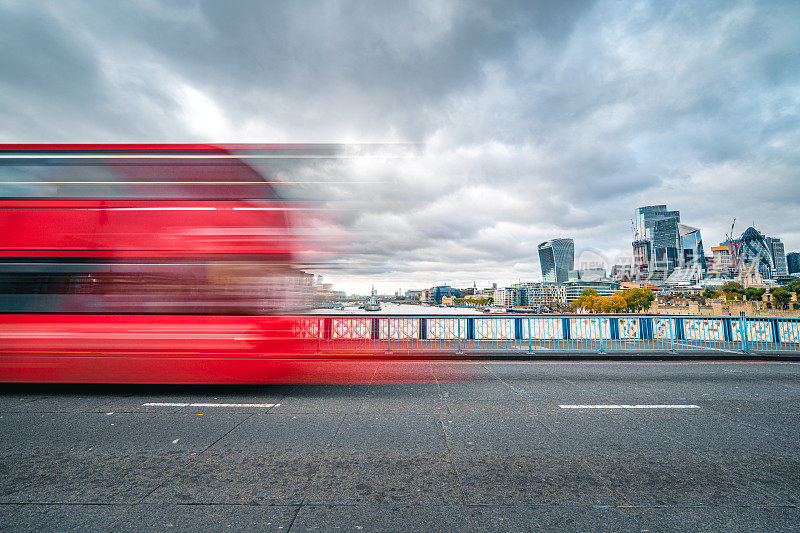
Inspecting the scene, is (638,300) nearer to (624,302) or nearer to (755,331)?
(624,302)

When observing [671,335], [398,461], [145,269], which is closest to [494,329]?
[671,335]

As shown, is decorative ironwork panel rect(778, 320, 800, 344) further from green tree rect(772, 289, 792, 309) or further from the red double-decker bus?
green tree rect(772, 289, 792, 309)

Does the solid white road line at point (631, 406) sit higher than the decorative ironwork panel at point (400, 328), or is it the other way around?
the decorative ironwork panel at point (400, 328)

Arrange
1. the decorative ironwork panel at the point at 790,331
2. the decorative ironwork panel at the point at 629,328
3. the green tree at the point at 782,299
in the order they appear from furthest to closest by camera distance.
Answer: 1. the green tree at the point at 782,299
2. the decorative ironwork panel at the point at 629,328
3. the decorative ironwork panel at the point at 790,331

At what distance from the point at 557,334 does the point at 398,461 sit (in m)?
11.2

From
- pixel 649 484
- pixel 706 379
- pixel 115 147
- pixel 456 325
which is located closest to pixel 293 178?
pixel 115 147

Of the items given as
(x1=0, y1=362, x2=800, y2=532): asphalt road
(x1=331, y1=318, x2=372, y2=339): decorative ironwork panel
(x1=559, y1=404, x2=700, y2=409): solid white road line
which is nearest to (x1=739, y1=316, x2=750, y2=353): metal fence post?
(x1=0, y1=362, x2=800, y2=532): asphalt road

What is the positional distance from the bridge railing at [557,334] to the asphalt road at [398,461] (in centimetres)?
548

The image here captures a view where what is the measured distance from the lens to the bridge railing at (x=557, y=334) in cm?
1247

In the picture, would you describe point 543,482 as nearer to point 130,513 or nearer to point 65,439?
point 130,513

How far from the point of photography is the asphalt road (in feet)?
9.63

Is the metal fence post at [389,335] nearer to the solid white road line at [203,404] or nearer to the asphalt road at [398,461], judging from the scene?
the asphalt road at [398,461]

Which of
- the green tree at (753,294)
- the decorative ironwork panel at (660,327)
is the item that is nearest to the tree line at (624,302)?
the green tree at (753,294)

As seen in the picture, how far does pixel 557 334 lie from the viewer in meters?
13.5
